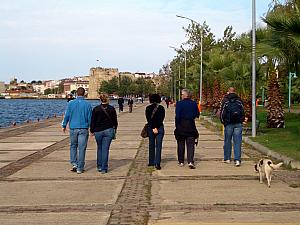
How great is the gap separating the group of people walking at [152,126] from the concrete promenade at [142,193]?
0.35 meters

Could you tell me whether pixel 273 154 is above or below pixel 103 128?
below

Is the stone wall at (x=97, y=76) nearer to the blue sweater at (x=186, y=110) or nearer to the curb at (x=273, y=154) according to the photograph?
the curb at (x=273, y=154)

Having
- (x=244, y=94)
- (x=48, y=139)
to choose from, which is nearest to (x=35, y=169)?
(x=48, y=139)

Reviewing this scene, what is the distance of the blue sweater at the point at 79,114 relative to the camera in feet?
38.5

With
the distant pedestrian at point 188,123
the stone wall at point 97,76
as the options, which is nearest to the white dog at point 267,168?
the distant pedestrian at point 188,123

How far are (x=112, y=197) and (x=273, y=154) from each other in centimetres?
671

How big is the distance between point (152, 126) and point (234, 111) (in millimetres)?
2040

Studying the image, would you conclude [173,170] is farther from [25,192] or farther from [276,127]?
[276,127]

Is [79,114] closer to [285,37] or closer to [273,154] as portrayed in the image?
[273,154]

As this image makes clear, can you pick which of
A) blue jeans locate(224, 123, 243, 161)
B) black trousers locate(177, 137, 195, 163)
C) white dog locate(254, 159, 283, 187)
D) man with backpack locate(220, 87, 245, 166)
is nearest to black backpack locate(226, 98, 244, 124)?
man with backpack locate(220, 87, 245, 166)

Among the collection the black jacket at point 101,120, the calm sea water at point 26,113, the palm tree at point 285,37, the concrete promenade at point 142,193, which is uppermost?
the palm tree at point 285,37

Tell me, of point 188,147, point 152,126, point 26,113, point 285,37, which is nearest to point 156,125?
point 152,126

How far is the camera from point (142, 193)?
928cm

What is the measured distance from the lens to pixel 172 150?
16.6m
